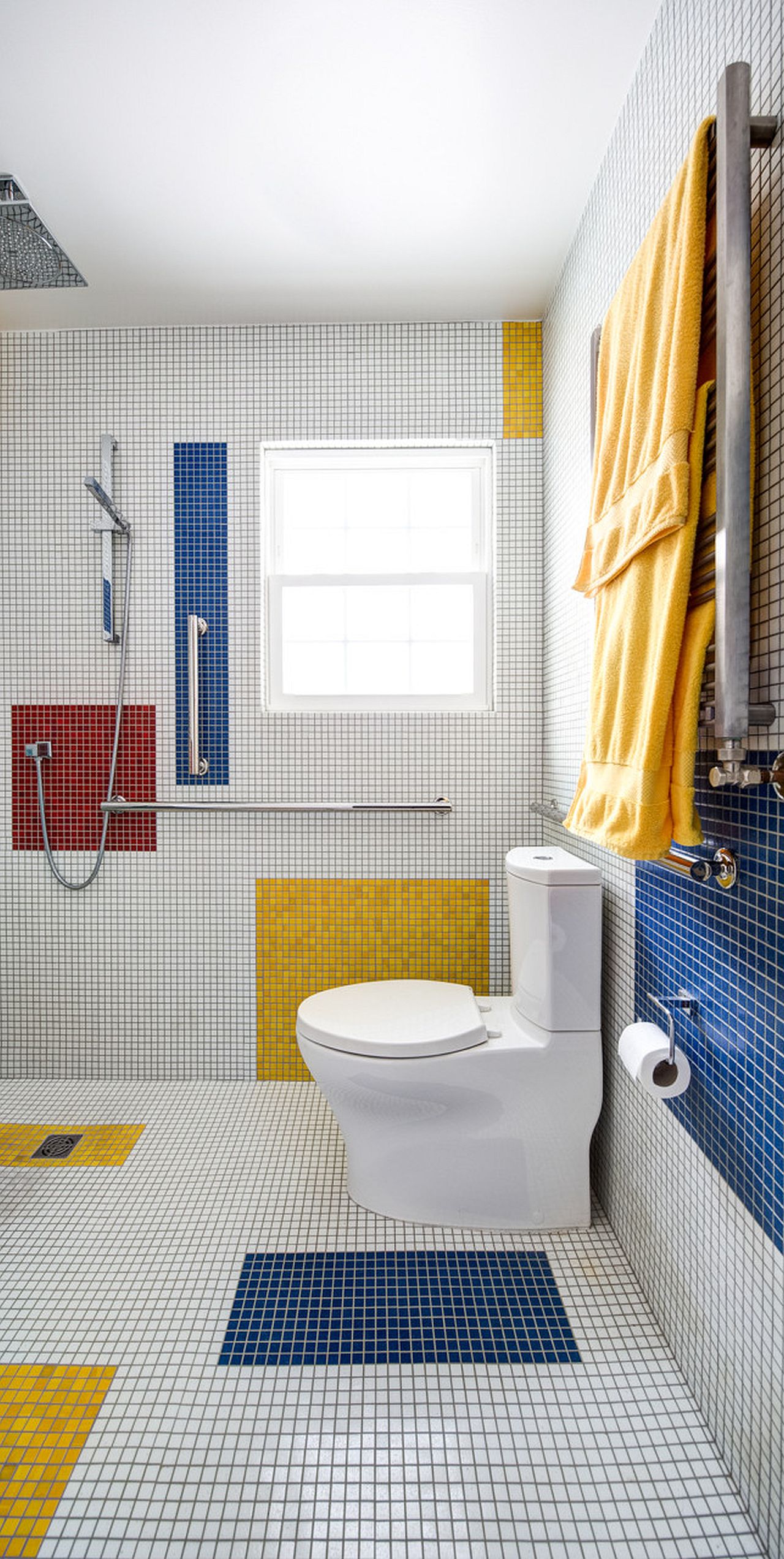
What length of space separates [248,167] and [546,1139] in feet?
7.27

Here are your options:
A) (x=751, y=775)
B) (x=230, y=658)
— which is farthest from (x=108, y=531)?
(x=751, y=775)

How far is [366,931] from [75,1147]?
95 cm

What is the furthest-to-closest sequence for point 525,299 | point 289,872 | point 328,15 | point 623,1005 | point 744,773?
point 289,872 → point 525,299 → point 623,1005 → point 328,15 → point 744,773

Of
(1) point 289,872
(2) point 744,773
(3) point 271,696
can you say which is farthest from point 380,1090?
(3) point 271,696

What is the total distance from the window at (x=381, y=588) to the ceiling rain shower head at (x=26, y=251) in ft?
2.26

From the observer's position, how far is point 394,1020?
1660 millimetres

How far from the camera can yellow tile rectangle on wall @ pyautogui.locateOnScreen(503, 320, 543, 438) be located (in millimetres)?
2234

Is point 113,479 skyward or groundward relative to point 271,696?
skyward

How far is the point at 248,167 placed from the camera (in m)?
1.66

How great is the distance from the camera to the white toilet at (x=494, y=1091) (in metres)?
1.57

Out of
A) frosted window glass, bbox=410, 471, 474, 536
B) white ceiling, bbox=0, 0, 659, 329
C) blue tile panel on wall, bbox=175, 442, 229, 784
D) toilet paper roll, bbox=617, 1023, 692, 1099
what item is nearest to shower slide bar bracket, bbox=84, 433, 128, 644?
blue tile panel on wall, bbox=175, 442, 229, 784

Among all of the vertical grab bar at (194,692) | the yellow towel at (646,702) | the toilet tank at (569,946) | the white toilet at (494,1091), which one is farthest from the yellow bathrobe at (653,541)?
the vertical grab bar at (194,692)

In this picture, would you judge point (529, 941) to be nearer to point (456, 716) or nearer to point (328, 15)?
point (456, 716)

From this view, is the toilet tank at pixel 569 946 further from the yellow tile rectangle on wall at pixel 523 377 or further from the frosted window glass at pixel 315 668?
the yellow tile rectangle on wall at pixel 523 377
